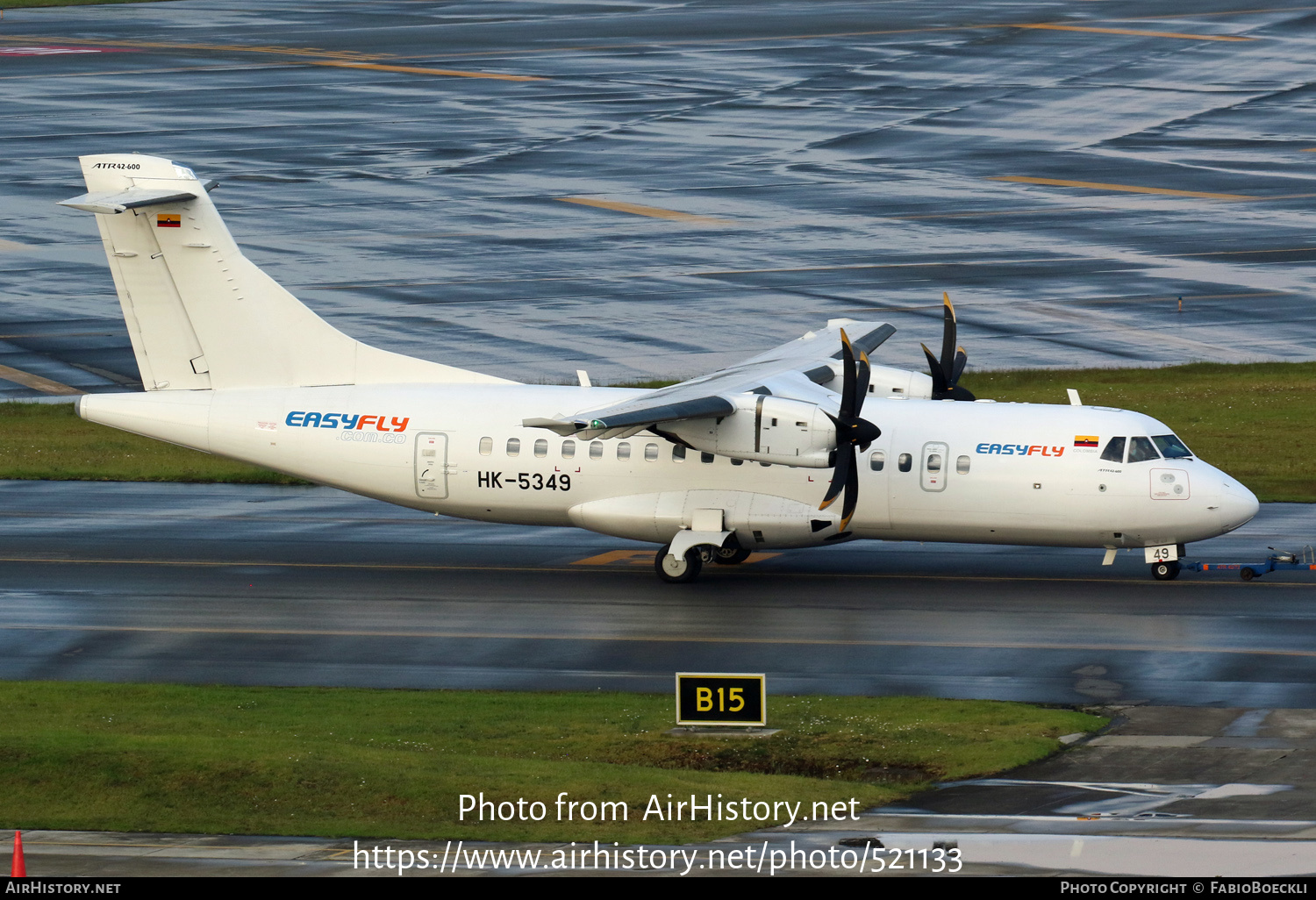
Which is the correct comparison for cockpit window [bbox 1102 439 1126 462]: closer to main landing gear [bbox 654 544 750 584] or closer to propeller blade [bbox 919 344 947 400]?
propeller blade [bbox 919 344 947 400]

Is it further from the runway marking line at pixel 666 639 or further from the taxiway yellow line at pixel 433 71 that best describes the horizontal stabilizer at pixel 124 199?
the taxiway yellow line at pixel 433 71

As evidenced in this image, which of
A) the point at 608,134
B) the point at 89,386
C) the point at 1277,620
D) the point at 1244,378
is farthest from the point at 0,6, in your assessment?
the point at 1277,620

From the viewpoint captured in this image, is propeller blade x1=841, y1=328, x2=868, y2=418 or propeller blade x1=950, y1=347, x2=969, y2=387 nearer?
propeller blade x1=841, y1=328, x2=868, y2=418

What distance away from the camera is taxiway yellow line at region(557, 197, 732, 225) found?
2591 inches

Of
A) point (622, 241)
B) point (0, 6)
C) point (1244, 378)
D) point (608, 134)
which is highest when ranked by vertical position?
point (0, 6)

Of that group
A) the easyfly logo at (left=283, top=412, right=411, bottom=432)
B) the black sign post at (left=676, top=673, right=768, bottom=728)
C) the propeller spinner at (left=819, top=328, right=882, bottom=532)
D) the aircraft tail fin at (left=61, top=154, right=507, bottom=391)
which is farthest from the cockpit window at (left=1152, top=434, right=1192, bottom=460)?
the easyfly logo at (left=283, top=412, right=411, bottom=432)

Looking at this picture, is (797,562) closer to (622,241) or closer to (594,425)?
(594,425)

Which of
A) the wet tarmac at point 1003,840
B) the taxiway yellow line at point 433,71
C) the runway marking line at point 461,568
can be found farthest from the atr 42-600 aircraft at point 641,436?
the taxiway yellow line at point 433,71

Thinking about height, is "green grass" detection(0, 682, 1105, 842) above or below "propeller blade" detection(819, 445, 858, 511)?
below

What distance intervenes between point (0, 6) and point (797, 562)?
300 ft

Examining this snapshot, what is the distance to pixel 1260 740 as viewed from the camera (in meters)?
23.3

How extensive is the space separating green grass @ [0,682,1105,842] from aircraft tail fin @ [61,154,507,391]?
920 cm

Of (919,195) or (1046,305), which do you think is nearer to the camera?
(1046,305)

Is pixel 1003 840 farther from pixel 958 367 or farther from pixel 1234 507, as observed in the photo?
pixel 958 367
